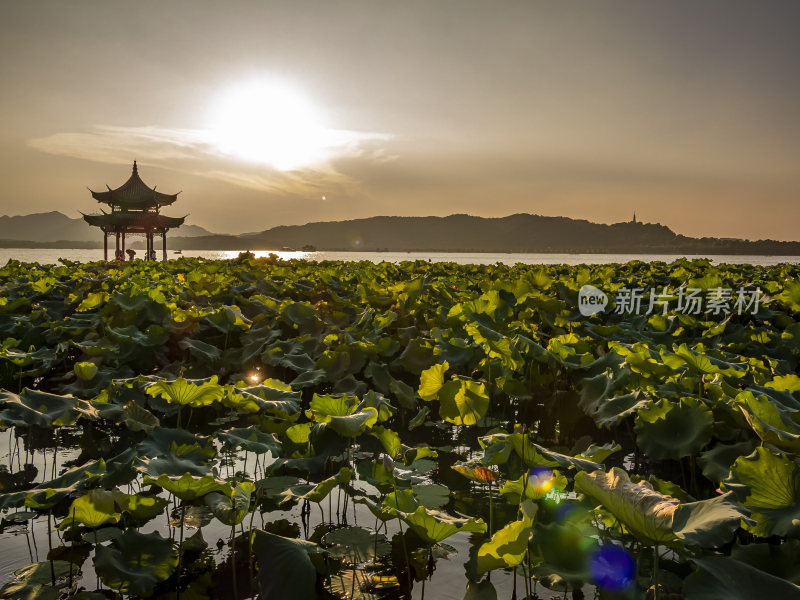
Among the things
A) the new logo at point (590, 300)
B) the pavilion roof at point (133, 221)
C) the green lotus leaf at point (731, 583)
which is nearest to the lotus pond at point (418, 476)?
the green lotus leaf at point (731, 583)

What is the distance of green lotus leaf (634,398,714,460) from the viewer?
213 cm

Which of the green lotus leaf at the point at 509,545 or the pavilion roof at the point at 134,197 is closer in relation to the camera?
the green lotus leaf at the point at 509,545

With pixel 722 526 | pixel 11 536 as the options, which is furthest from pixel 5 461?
pixel 722 526

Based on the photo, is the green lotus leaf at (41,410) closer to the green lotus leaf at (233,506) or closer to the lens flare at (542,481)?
the green lotus leaf at (233,506)

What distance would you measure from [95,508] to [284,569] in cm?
73

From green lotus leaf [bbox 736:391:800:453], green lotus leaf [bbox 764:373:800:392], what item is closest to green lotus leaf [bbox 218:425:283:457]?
green lotus leaf [bbox 736:391:800:453]

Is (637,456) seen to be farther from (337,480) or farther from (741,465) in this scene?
(337,480)

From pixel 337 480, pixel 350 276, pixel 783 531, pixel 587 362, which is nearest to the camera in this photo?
pixel 783 531

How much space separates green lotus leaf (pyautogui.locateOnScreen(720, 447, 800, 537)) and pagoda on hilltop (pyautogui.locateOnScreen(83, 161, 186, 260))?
32165 millimetres

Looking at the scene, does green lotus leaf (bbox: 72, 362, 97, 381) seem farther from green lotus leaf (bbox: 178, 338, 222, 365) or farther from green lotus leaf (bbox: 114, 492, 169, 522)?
green lotus leaf (bbox: 114, 492, 169, 522)

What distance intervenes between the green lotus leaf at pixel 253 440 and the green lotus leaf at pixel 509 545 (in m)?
1.25

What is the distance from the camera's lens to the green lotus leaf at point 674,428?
213 centimetres

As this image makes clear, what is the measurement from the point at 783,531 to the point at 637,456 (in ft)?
7.04

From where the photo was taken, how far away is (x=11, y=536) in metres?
2.35
